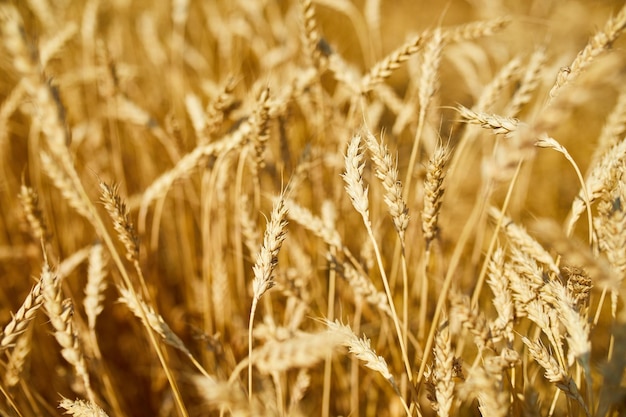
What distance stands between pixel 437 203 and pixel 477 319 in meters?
0.27

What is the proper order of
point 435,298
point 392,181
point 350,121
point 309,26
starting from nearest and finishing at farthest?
point 392,181 < point 309,26 < point 350,121 < point 435,298

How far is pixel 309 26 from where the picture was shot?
4.16 ft

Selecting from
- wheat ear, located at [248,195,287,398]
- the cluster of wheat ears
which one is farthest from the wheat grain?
wheat ear, located at [248,195,287,398]

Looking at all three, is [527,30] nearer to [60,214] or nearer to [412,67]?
[412,67]

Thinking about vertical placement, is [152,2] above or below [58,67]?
above

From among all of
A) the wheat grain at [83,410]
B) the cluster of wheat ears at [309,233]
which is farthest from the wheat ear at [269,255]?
the wheat grain at [83,410]

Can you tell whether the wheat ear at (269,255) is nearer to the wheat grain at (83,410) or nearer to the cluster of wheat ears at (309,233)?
the cluster of wheat ears at (309,233)

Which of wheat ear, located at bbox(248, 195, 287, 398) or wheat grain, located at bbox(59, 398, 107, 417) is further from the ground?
wheat ear, located at bbox(248, 195, 287, 398)

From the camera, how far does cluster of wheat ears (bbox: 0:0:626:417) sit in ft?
2.68

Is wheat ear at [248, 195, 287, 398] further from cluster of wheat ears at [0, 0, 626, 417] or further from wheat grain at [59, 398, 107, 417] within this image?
wheat grain at [59, 398, 107, 417]

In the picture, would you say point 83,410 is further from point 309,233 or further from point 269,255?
point 309,233

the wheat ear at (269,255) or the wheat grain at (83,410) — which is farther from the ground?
the wheat ear at (269,255)

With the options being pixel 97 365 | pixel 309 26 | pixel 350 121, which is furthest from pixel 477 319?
pixel 97 365

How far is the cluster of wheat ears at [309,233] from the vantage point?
816 mm
